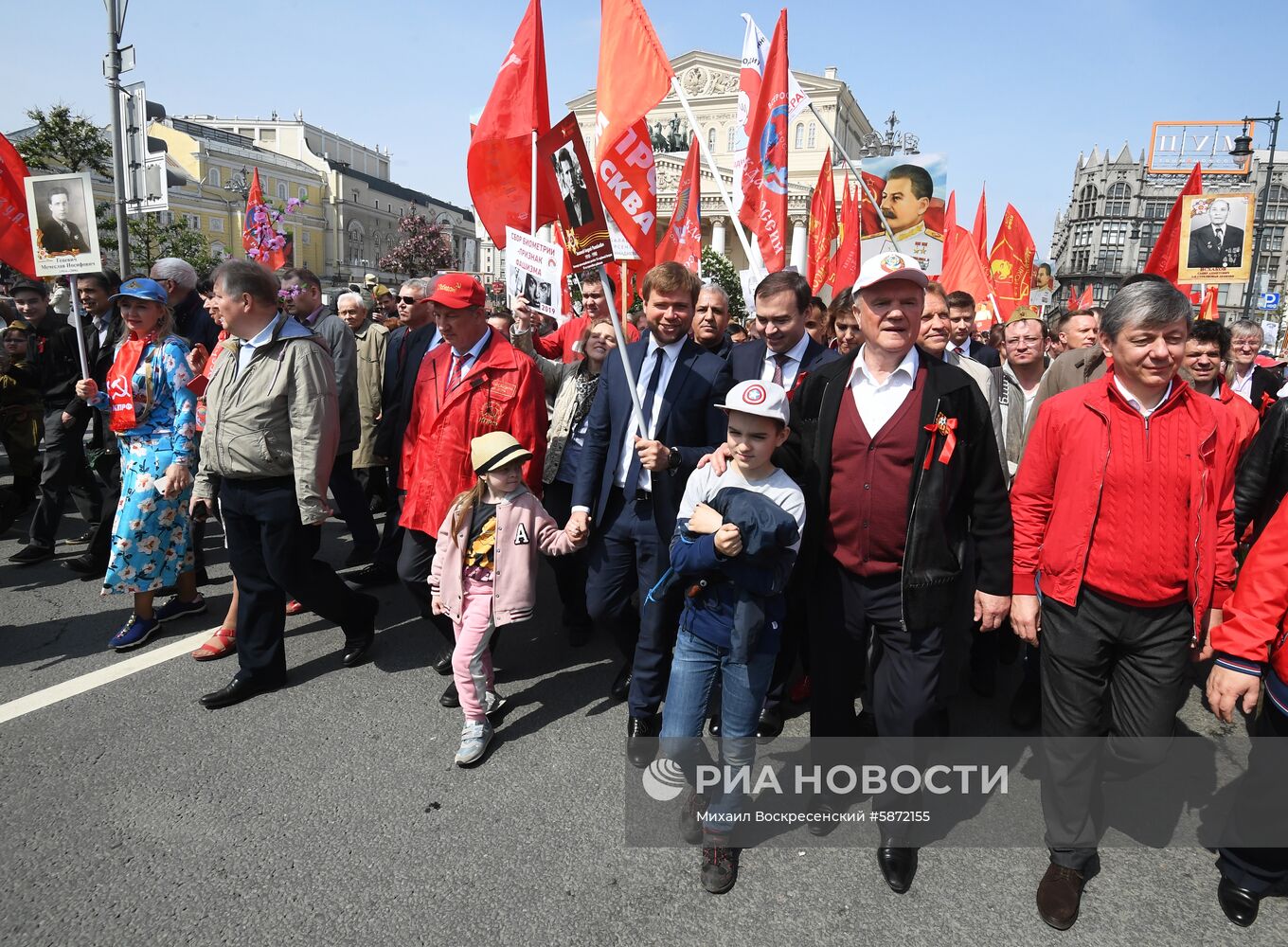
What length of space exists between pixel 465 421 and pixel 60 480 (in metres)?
4.08

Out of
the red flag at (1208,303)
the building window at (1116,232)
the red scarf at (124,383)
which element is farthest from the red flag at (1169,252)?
the building window at (1116,232)

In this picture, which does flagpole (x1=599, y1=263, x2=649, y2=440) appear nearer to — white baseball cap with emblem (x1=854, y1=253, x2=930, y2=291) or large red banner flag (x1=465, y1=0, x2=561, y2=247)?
white baseball cap with emblem (x1=854, y1=253, x2=930, y2=291)

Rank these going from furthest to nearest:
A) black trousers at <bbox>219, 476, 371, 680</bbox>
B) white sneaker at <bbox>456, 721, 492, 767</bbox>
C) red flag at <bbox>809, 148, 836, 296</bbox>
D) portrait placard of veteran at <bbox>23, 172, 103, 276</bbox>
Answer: red flag at <bbox>809, 148, 836, 296</bbox>
portrait placard of veteran at <bbox>23, 172, 103, 276</bbox>
black trousers at <bbox>219, 476, 371, 680</bbox>
white sneaker at <bbox>456, 721, 492, 767</bbox>

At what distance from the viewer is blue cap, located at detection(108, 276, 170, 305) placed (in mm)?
4266

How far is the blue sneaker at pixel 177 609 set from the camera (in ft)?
15.7

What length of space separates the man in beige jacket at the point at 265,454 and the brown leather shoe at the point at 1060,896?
3.36 metres

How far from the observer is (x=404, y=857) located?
8.78ft

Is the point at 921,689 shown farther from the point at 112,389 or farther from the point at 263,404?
the point at 112,389

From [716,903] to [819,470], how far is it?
1.51 metres

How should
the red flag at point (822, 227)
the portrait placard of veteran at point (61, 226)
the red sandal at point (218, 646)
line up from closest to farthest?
1. the red sandal at point (218, 646)
2. the portrait placard of veteran at point (61, 226)
3. the red flag at point (822, 227)

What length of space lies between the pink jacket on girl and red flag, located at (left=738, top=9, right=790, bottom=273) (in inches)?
147

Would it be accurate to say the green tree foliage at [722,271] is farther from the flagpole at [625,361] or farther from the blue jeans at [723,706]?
the blue jeans at [723,706]

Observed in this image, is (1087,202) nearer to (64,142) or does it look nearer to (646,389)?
(64,142)

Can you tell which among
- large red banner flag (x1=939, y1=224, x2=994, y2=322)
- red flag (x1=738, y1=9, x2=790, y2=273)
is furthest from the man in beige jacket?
large red banner flag (x1=939, y1=224, x2=994, y2=322)
